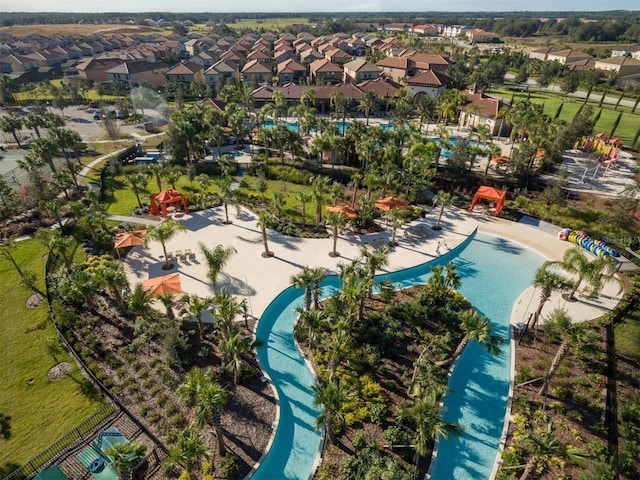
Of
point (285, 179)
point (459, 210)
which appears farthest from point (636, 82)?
point (285, 179)

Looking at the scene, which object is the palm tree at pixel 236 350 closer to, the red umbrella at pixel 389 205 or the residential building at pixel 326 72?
the red umbrella at pixel 389 205

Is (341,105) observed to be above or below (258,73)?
above

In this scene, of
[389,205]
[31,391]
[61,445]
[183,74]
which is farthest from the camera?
[183,74]

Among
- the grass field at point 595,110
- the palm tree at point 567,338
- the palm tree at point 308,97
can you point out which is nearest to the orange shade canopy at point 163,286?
the palm tree at point 567,338

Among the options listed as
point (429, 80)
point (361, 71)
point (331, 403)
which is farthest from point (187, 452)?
point (361, 71)

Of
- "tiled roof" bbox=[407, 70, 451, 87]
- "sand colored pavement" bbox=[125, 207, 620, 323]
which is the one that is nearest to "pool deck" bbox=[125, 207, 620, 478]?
"sand colored pavement" bbox=[125, 207, 620, 323]

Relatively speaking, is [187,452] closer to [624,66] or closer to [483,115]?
[483,115]

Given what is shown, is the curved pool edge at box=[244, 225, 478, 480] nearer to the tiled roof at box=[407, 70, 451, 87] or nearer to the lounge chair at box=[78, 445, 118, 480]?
the lounge chair at box=[78, 445, 118, 480]

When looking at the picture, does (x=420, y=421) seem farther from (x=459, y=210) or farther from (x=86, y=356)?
(x=459, y=210)
